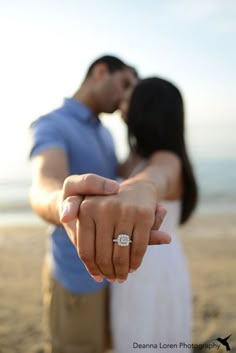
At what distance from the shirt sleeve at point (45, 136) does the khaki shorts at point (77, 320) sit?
790 millimetres

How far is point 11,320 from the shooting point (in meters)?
4.61

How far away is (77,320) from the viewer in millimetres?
2469

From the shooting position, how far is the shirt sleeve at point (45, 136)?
2.13 meters

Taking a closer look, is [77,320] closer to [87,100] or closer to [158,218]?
[87,100]

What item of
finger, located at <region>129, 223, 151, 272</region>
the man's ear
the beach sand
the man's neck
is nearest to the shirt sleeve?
the man's neck

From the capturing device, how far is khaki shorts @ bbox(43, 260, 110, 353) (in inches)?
94.1

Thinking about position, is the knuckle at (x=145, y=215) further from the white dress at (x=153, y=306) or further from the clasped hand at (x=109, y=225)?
the white dress at (x=153, y=306)

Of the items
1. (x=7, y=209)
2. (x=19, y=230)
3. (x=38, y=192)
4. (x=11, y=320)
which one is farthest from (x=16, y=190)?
(x=38, y=192)

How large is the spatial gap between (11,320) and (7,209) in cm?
981

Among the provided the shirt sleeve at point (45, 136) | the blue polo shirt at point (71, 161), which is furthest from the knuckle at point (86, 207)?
the blue polo shirt at point (71, 161)

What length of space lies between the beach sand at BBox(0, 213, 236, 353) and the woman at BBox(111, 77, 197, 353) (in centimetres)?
69

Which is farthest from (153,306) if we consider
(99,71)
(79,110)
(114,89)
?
(99,71)

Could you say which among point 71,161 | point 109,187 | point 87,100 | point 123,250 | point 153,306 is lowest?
point 153,306

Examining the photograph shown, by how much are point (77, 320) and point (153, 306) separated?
0.48 meters
